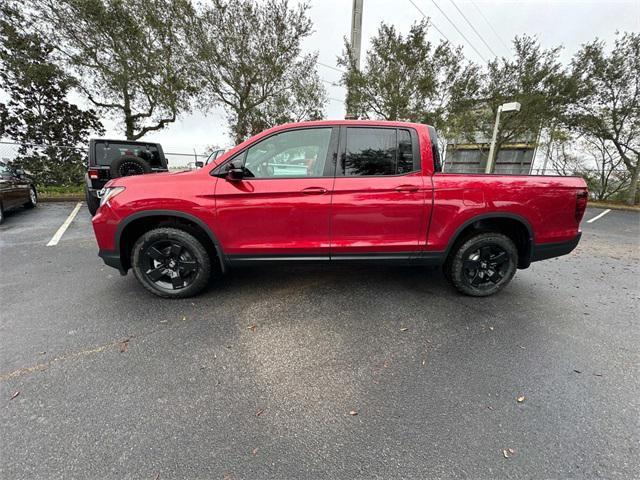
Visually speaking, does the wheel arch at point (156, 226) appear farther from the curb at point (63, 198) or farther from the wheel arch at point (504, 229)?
the curb at point (63, 198)

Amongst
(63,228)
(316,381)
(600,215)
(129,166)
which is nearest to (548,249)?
(316,381)

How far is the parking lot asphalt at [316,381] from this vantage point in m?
1.40

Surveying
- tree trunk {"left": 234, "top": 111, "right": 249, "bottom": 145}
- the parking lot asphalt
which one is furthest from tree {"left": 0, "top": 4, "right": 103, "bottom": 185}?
the parking lot asphalt

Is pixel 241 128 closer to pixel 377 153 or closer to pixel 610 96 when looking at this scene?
pixel 377 153

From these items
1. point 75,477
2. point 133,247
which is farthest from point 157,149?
point 75,477

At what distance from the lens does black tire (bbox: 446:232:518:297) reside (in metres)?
2.96

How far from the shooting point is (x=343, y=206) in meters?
2.69

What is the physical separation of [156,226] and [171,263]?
1.38 ft

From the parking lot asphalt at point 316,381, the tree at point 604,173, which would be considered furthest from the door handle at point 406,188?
the tree at point 604,173

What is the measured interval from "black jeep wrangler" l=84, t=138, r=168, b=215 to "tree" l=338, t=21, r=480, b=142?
8.54 meters

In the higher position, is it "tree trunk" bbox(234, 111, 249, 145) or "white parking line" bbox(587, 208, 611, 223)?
"tree trunk" bbox(234, 111, 249, 145)

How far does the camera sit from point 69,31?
917 cm

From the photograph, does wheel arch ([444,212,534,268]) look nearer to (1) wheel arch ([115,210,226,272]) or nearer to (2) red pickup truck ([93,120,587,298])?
(2) red pickup truck ([93,120,587,298])

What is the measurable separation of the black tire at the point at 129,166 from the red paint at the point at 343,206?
359 cm
